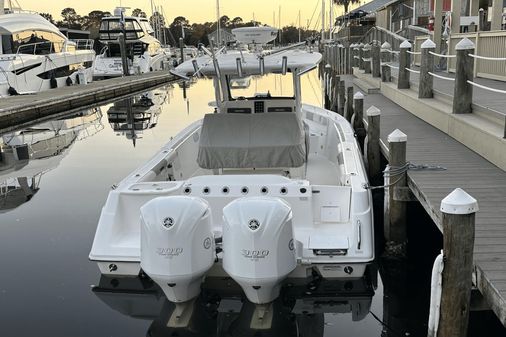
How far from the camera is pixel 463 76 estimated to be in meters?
6.89

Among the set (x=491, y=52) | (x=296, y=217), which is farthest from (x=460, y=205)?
(x=491, y=52)

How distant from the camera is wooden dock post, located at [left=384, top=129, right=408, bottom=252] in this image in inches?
213

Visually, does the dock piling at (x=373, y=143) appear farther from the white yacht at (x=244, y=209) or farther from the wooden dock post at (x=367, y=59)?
→ the wooden dock post at (x=367, y=59)

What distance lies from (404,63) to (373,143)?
4.41m

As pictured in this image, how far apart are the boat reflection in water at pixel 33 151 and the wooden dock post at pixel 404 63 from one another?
312 inches

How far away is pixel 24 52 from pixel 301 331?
23.3 metres

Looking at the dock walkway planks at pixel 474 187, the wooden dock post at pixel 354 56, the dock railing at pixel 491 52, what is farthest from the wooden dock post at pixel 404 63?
the wooden dock post at pixel 354 56

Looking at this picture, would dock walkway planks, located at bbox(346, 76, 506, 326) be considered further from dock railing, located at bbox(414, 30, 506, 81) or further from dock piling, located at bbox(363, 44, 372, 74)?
dock piling, located at bbox(363, 44, 372, 74)

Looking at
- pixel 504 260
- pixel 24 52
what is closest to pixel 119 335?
pixel 504 260

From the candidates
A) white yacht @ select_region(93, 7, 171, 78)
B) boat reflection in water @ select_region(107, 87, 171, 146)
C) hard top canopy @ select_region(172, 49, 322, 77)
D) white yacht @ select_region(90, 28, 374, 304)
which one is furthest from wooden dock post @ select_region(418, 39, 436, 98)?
white yacht @ select_region(93, 7, 171, 78)

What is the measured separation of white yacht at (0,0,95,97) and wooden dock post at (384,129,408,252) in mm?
18240

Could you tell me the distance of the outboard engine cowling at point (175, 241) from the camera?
4.00m

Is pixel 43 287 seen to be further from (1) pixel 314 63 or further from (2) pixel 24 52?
(2) pixel 24 52

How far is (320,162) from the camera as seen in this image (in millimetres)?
8094
